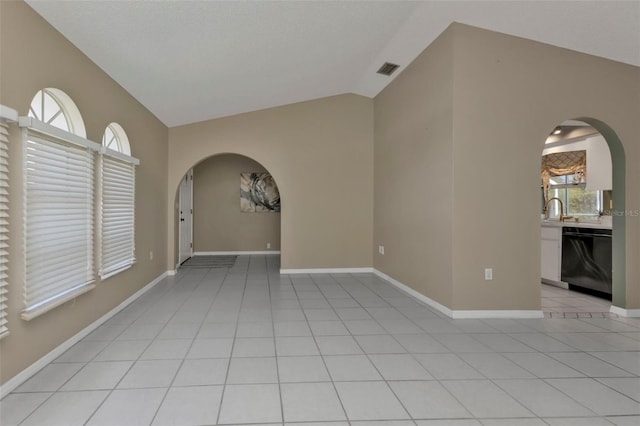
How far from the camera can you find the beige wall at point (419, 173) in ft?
11.4

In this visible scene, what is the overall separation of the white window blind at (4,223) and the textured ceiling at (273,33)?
3.20 ft

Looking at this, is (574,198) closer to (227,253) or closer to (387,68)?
(387,68)

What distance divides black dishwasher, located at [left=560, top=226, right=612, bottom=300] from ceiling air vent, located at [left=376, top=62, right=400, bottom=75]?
3196 millimetres

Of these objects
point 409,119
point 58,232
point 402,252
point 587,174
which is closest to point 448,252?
point 402,252

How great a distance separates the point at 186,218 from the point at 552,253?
6560mm

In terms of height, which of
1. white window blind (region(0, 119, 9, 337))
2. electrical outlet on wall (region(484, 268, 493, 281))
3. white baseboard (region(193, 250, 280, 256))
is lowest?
white baseboard (region(193, 250, 280, 256))

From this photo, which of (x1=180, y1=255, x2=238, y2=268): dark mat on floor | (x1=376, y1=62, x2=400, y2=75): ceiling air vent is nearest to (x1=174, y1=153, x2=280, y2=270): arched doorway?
(x1=180, y1=255, x2=238, y2=268): dark mat on floor

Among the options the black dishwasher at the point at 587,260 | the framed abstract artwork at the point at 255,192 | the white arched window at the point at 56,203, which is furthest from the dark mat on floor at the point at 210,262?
the black dishwasher at the point at 587,260

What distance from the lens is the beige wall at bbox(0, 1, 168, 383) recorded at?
2.02m

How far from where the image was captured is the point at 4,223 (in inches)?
76.5

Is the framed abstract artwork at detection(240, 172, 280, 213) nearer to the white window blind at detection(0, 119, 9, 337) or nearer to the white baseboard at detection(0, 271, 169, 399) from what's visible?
the white baseboard at detection(0, 271, 169, 399)

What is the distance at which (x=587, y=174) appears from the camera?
187 inches

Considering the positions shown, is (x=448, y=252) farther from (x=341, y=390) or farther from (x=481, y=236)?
(x=341, y=390)

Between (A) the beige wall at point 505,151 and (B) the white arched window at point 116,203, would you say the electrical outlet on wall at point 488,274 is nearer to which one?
(A) the beige wall at point 505,151
